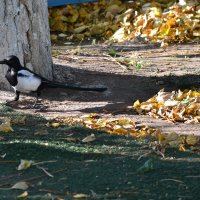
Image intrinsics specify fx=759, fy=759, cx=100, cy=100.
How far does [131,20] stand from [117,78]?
3.64 metres

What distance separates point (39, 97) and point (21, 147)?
3.05 meters

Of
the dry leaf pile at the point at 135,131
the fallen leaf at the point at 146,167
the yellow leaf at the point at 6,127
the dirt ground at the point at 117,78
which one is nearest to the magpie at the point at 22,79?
the dirt ground at the point at 117,78

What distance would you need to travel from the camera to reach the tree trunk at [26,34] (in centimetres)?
838

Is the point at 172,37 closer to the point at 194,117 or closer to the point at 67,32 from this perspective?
the point at 67,32

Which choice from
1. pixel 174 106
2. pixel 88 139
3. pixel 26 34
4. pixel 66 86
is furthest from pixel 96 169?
pixel 26 34

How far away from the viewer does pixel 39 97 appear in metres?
8.54

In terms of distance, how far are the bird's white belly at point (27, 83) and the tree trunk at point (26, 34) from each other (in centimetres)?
48

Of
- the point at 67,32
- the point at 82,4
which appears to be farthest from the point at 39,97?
the point at 82,4

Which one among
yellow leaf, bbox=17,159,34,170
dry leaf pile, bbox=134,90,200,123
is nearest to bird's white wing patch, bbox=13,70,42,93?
dry leaf pile, bbox=134,90,200,123

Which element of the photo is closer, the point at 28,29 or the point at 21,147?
the point at 21,147

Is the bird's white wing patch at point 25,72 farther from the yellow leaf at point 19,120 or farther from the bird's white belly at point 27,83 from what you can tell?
the yellow leaf at point 19,120

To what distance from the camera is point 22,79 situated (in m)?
8.15

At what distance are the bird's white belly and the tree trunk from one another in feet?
A: 1.59

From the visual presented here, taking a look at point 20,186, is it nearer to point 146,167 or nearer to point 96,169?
point 96,169
